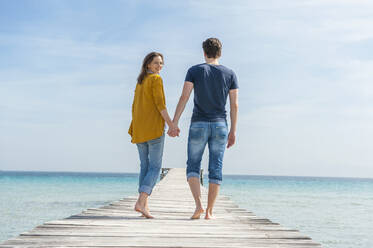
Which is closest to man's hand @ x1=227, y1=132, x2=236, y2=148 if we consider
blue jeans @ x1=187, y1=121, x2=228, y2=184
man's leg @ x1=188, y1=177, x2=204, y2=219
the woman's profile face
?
blue jeans @ x1=187, y1=121, x2=228, y2=184

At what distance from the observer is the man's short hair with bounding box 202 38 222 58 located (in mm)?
4293

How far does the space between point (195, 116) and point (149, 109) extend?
1.64 ft

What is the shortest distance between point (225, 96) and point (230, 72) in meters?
0.27

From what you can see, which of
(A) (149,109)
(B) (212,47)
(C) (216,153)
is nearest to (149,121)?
(A) (149,109)

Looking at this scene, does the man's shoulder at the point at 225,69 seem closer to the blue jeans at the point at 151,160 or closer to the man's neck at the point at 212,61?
the man's neck at the point at 212,61

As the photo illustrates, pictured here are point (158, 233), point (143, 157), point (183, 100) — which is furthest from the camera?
point (143, 157)

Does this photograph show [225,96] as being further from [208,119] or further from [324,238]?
[324,238]

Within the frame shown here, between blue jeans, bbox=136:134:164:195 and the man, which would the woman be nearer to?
blue jeans, bbox=136:134:164:195

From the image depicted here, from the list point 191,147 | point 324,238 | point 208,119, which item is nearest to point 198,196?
point 191,147

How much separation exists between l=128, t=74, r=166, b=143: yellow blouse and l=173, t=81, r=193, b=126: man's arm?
0.51 ft

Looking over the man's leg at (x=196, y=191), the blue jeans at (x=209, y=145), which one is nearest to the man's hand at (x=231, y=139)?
the blue jeans at (x=209, y=145)

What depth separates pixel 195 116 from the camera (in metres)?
4.28

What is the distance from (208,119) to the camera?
4.20 m

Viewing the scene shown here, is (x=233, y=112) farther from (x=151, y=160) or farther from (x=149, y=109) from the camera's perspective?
(x=151, y=160)
